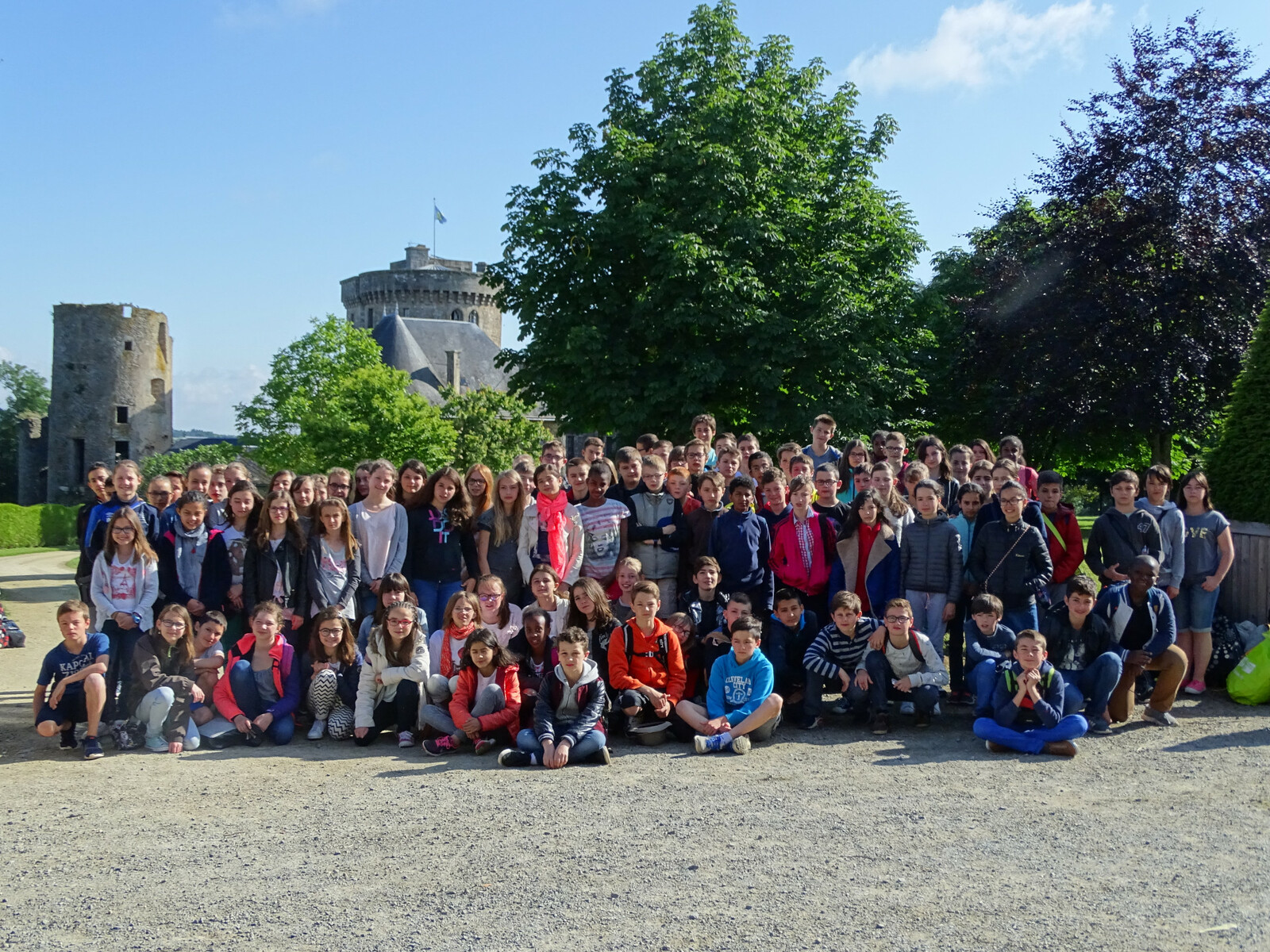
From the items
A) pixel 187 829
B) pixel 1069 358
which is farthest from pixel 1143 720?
pixel 1069 358

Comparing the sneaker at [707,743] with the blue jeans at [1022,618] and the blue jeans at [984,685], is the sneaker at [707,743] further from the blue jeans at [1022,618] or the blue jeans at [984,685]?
the blue jeans at [1022,618]

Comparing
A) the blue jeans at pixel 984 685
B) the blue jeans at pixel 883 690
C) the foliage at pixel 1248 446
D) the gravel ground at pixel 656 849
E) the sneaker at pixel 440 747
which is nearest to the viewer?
the gravel ground at pixel 656 849

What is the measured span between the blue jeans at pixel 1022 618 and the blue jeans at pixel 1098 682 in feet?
1.85

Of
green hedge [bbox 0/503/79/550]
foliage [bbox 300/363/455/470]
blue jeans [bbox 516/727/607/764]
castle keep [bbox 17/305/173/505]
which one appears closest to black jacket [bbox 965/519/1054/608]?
blue jeans [bbox 516/727/607/764]

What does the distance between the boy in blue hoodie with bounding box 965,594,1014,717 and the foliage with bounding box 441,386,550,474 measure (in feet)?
127

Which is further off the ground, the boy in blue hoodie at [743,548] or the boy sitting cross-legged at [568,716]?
the boy in blue hoodie at [743,548]

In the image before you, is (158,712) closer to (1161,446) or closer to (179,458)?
(1161,446)

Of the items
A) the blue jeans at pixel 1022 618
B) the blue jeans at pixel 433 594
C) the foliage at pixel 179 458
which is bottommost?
the blue jeans at pixel 1022 618

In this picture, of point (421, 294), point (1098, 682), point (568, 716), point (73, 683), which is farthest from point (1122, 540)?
point (421, 294)

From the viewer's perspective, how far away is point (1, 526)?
144ft

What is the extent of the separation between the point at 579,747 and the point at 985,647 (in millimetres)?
3149

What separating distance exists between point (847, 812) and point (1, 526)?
4685cm

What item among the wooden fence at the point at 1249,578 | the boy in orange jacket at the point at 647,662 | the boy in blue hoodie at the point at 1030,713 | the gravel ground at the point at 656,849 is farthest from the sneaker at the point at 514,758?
the wooden fence at the point at 1249,578

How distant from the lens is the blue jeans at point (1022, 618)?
332 inches
